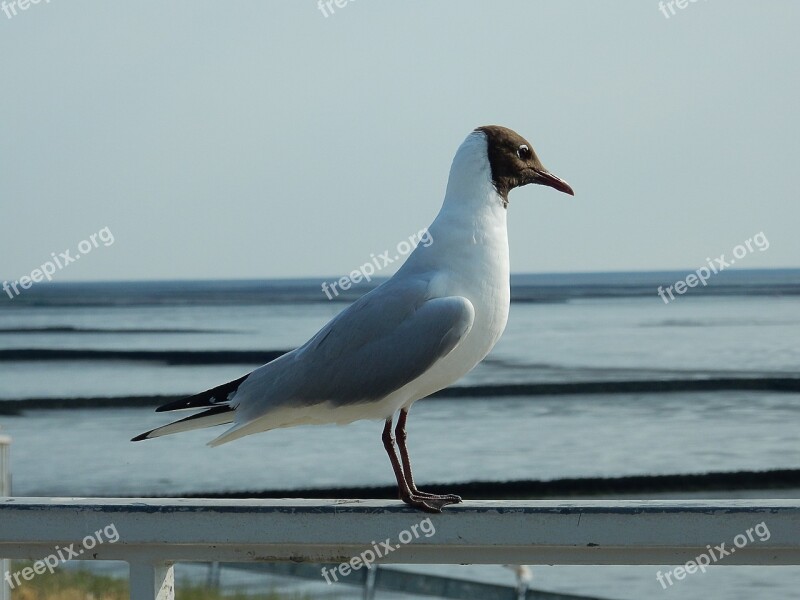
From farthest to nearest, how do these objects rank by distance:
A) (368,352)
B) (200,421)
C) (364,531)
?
(368,352) < (200,421) < (364,531)

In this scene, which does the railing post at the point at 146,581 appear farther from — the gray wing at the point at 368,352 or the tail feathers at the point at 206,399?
the gray wing at the point at 368,352

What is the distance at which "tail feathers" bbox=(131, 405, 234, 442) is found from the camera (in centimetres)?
280

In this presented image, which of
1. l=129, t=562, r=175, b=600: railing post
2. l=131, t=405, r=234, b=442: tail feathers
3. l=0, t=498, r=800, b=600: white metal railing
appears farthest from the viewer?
l=131, t=405, r=234, b=442: tail feathers

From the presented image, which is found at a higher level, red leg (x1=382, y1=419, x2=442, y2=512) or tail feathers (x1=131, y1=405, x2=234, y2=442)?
tail feathers (x1=131, y1=405, x2=234, y2=442)

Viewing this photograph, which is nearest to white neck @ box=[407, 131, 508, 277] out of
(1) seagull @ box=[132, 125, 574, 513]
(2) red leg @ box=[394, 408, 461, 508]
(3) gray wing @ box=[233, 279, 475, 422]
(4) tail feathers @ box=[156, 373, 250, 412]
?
(1) seagull @ box=[132, 125, 574, 513]

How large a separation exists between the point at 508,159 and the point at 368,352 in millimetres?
690

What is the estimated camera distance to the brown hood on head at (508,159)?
11.1ft

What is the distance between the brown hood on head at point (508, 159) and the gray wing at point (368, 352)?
15.8 inches

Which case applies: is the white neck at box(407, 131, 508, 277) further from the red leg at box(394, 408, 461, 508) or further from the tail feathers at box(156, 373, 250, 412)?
the tail feathers at box(156, 373, 250, 412)

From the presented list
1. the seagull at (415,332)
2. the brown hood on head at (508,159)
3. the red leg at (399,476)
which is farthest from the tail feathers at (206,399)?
the brown hood on head at (508,159)

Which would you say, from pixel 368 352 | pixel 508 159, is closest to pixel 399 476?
pixel 368 352

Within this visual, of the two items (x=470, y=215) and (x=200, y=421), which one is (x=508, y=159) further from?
(x=200, y=421)

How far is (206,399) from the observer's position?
3014mm

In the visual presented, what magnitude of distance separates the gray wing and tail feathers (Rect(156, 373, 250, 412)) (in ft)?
0.09
